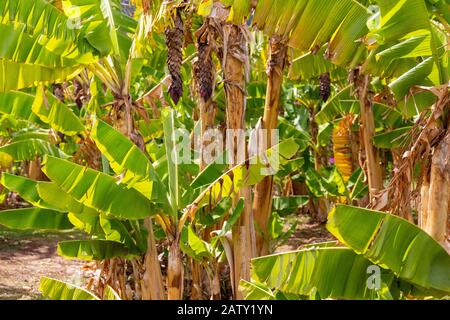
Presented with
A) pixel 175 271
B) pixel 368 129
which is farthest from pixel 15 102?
Answer: pixel 368 129

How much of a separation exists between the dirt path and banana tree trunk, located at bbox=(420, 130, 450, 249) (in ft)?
16.1

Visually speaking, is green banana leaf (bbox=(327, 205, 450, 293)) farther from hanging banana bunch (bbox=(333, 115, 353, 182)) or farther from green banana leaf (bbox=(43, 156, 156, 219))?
hanging banana bunch (bbox=(333, 115, 353, 182))

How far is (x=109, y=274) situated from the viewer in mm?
5254

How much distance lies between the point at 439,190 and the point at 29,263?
8322mm

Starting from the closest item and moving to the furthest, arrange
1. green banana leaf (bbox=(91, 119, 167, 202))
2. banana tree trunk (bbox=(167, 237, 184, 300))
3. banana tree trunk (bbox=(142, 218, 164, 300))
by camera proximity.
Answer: green banana leaf (bbox=(91, 119, 167, 202)), banana tree trunk (bbox=(167, 237, 184, 300)), banana tree trunk (bbox=(142, 218, 164, 300))

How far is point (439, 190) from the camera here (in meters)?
3.62

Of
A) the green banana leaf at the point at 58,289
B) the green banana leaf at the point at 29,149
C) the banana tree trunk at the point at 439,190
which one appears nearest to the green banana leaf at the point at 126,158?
the green banana leaf at the point at 58,289

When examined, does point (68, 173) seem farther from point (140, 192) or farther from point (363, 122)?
point (363, 122)

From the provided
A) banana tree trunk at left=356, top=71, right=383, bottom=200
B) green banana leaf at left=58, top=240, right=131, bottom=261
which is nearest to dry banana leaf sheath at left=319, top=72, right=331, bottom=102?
banana tree trunk at left=356, top=71, right=383, bottom=200

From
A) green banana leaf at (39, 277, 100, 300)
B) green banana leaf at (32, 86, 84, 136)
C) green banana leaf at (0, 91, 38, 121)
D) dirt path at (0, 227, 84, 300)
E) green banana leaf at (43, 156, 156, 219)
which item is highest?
green banana leaf at (0, 91, 38, 121)

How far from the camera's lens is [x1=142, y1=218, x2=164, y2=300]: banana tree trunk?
4.98 metres

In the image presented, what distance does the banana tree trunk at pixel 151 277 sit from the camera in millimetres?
4977

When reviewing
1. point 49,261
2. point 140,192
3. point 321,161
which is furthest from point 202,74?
point 321,161

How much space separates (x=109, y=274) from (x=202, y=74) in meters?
1.80
